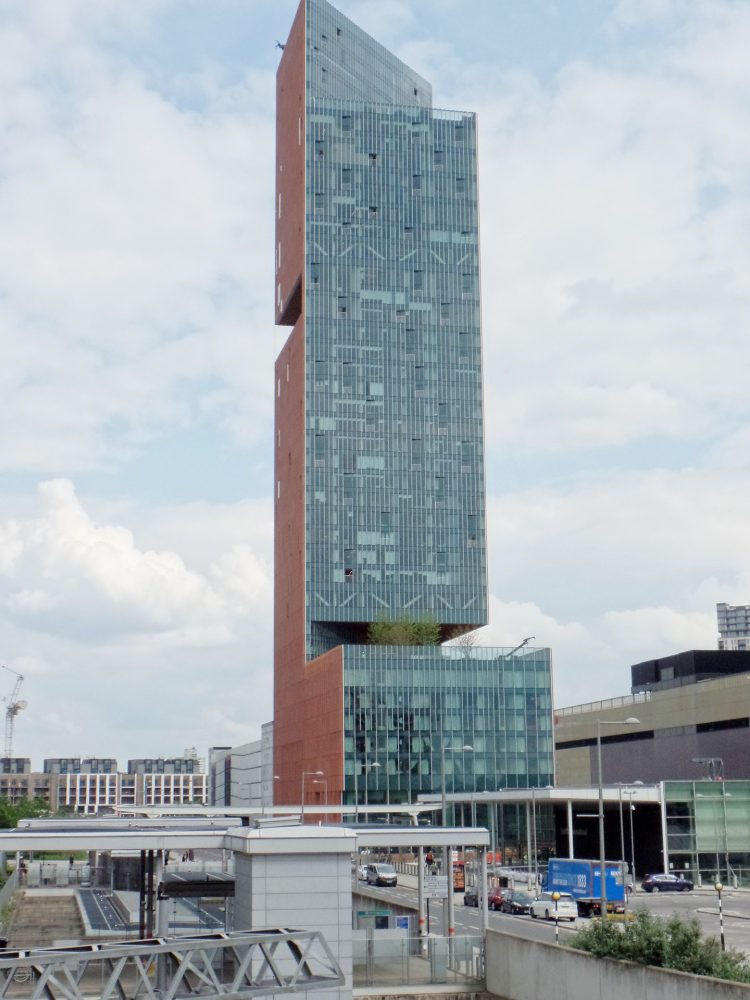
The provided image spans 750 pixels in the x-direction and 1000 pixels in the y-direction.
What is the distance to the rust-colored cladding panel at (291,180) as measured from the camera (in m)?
179

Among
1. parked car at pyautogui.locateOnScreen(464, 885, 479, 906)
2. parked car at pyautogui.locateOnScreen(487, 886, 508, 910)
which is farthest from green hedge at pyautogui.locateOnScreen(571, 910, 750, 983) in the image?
parked car at pyautogui.locateOnScreen(464, 885, 479, 906)

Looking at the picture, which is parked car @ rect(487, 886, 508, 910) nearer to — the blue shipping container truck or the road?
the road

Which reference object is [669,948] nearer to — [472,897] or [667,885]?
[472,897]

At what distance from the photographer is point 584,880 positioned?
79.4m

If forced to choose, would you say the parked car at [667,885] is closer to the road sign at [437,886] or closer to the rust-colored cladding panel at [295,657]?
the road sign at [437,886]

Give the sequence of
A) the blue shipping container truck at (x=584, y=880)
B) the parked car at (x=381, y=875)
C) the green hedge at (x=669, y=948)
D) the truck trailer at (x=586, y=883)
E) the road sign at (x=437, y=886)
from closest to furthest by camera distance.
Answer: the green hedge at (x=669, y=948) → the road sign at (x=437, y=886) → the truck trailer at (x=586, y=883) → the blue shipping container truck at (x=584, y=880) → the parked car at (x=381, y=875)

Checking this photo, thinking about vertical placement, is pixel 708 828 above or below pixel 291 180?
below

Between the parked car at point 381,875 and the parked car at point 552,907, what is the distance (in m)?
22.8

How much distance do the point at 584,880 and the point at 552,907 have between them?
4854 millimetres

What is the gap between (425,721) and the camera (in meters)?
154

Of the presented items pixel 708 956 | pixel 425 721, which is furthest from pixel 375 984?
pixel 425 721

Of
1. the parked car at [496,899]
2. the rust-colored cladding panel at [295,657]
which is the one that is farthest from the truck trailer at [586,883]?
the rust-colored cladding panel at [295,657]

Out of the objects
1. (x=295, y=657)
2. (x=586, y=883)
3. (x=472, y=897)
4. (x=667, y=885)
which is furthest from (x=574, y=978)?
(x=295, y=657)

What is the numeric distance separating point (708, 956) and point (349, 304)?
144m
